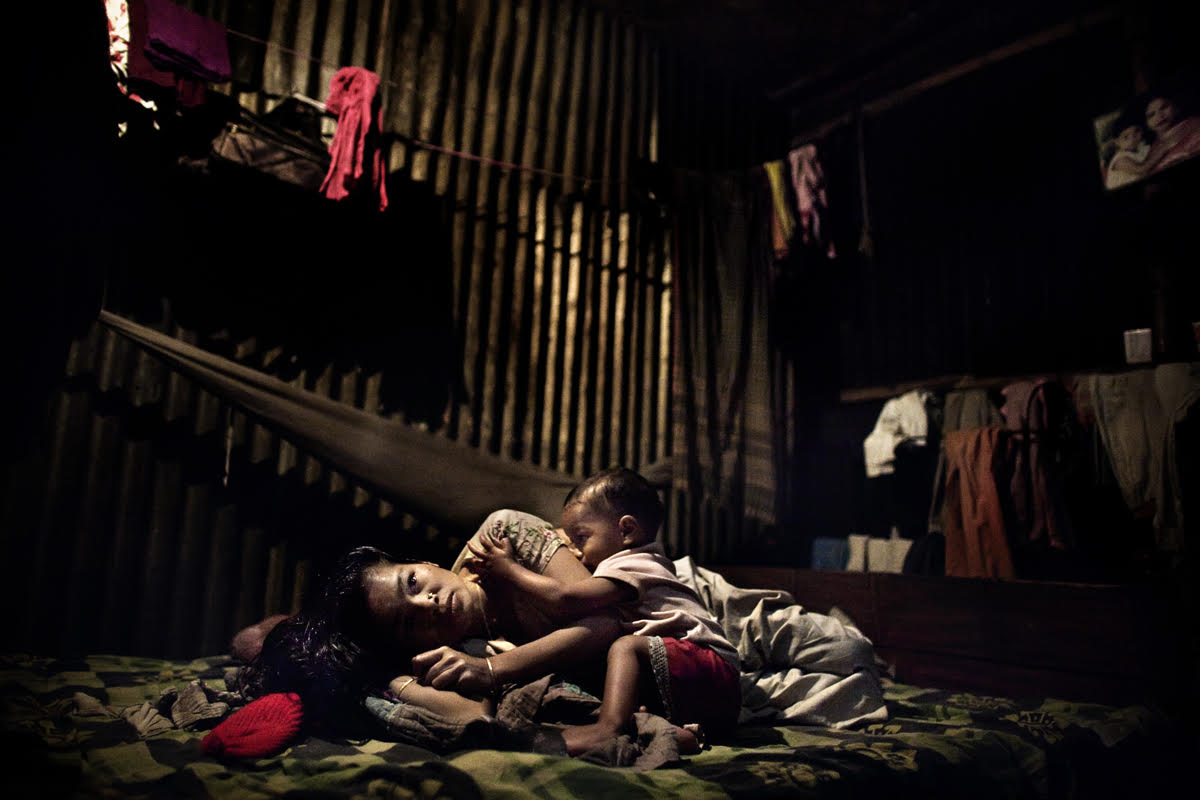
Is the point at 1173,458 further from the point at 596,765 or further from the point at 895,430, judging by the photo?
the point at 596,765

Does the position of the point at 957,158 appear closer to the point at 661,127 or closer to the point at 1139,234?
the point at 1139,234

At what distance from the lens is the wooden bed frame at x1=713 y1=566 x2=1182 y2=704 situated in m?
2.23

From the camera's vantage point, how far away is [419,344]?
3105mm

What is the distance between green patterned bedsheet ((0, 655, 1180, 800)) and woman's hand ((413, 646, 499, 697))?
0.50ft

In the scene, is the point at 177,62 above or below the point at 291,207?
above

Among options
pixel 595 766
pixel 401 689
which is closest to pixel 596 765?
pixel 595 766

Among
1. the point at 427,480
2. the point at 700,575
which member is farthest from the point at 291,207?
the point at 700,575

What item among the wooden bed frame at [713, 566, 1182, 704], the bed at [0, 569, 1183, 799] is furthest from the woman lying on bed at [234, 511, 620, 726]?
the wooden bed frame at [713, 566, 1182, 704]

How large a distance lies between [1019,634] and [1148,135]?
2191 millimetres

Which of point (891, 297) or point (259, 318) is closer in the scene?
point (259, 318)

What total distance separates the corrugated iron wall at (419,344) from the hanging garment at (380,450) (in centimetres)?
20

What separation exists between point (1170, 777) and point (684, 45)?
4.02 m

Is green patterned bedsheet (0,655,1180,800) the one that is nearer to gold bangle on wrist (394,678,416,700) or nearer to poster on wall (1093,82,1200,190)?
gold bangle on wrist (394,678,416,700)

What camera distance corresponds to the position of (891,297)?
14.8ft
